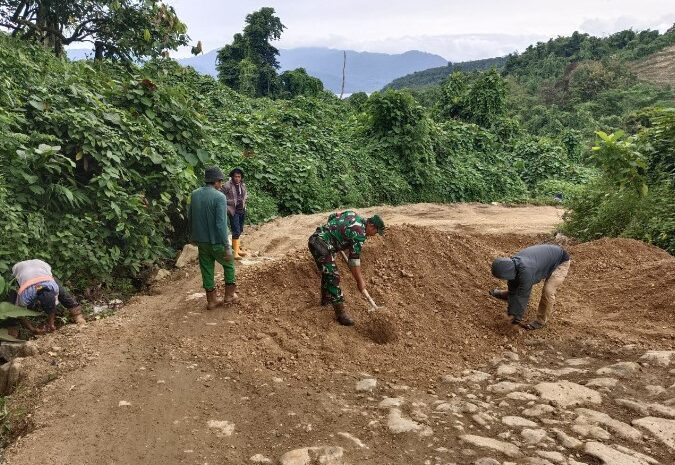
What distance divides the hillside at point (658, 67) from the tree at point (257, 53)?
26.1 metres

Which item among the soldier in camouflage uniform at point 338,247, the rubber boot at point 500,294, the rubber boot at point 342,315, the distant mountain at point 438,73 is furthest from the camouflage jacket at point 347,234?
the distant mountain at point 438,73

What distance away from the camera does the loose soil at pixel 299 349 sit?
3381 mm

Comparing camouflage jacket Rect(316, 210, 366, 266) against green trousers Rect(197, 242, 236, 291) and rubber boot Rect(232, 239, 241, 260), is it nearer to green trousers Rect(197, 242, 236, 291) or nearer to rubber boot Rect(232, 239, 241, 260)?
green trousers Rect(197, 242, 236, 291)

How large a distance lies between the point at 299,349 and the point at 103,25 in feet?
28.5

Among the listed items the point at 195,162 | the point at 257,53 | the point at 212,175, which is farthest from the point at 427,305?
the point at 257,53

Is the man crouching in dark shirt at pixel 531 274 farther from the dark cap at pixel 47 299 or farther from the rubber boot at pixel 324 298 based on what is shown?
the dark cap at pixel 47 299

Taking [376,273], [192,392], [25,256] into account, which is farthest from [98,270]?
[376,273]

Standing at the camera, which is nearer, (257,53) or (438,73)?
(257,53)

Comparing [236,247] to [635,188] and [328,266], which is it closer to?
[328,266]

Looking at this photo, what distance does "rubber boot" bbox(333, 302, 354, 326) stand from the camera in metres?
4.89

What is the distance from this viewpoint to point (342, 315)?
16.1 feet

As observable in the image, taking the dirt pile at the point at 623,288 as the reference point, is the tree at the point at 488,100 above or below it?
above

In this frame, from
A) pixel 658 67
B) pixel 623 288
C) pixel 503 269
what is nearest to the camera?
pixel 503 269

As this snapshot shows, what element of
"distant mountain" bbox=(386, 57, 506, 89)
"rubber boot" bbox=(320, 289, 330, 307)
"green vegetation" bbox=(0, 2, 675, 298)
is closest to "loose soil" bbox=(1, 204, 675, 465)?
"rubber boot" bbox=(320, 289, 330, 307)
